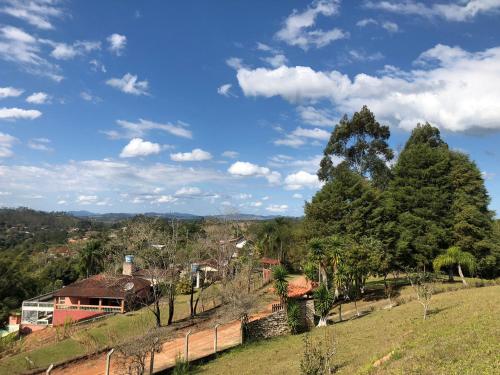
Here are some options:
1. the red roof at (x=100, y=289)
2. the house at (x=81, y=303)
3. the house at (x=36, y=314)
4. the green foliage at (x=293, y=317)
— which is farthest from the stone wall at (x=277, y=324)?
the house at (x=36, y=314)

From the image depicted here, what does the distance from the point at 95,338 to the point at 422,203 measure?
1142 inches

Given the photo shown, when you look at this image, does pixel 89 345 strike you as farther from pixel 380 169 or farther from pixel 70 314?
pixel 380 169

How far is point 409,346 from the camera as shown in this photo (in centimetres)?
1303

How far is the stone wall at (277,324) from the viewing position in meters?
24.4

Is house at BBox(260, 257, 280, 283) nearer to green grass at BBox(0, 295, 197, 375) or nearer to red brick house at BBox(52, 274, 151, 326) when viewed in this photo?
green grass at BBox(0, 295, 197, 375)

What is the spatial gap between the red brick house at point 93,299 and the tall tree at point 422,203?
25.2 meters

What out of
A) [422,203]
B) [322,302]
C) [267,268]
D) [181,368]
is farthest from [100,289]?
[422,203]

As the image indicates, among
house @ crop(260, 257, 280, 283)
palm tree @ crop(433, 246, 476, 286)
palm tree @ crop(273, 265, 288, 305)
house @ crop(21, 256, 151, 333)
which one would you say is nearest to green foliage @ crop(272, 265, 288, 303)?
palm tree @ crop(273, 265, 288, 305)

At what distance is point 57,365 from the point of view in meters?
20.4

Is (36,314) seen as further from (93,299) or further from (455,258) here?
(455,258)

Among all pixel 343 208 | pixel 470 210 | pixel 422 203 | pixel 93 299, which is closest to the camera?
pixel 470 210

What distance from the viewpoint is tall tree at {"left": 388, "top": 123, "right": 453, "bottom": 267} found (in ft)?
113

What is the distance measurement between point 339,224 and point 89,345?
21569 millimetres

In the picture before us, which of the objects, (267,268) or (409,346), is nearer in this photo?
(409,346)
